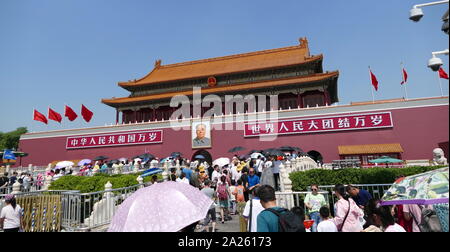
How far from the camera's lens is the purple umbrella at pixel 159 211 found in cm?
283

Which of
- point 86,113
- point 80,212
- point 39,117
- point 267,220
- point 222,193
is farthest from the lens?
point 86,113

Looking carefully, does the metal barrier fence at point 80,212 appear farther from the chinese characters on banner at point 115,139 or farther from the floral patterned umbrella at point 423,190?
the chinese characters on banner at point 115,139

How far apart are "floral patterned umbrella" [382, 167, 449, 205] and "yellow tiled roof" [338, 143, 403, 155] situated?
50.9 feet

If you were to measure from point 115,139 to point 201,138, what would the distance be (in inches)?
329

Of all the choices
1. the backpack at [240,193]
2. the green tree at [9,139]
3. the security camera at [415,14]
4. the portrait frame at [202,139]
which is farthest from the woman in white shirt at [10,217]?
the green tree at [9,139]

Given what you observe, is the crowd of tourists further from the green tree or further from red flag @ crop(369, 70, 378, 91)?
the green tree

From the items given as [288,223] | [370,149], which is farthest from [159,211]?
[370,149]

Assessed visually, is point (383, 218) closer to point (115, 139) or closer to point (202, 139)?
point (202, 139)

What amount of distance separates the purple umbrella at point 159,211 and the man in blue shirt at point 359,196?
116 inches

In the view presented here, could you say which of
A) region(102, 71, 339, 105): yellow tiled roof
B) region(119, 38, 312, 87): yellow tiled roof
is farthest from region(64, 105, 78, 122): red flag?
region(119, 38, 312, 87): yellow tiled roof

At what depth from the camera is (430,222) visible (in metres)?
3.17

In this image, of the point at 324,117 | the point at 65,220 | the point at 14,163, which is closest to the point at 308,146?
the point at 324,117

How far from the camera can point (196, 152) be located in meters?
21.3
